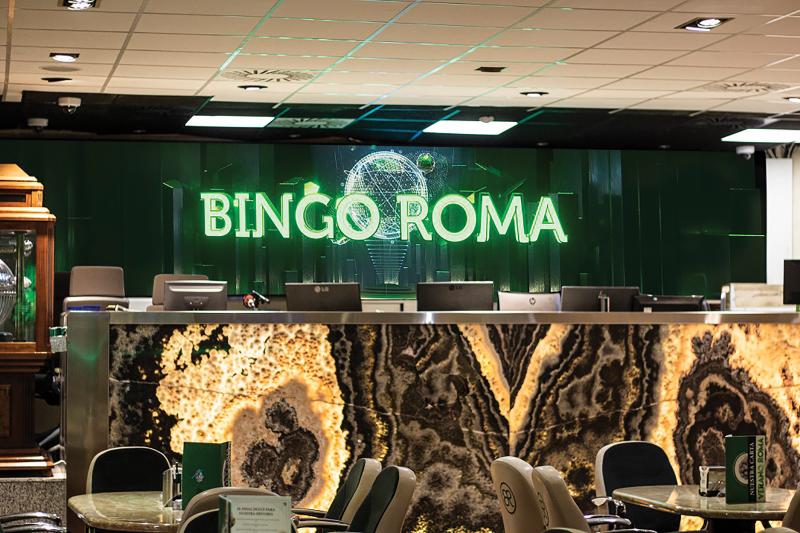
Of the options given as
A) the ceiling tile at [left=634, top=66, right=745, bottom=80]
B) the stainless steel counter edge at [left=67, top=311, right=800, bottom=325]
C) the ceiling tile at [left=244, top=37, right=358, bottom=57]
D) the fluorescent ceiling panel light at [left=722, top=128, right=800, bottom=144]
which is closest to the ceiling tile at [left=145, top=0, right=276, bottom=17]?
the ceiling tile at [left=244, top=37, right=358, bottom=57]

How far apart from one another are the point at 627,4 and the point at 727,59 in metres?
2.15

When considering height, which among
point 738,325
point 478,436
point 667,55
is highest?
point 667,55

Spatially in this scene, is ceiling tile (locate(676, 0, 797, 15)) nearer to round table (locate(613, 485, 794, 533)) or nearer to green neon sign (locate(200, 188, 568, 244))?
round table (locate(613, 485, 794, 533))

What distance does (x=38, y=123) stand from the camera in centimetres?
1184

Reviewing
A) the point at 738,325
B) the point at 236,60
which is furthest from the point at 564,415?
the point at 236,60

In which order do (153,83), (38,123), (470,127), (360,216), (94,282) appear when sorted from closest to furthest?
A: 1. (153,83)
2. (38,123)
3. (94,282)
4. (470,127)
5. (360,216)

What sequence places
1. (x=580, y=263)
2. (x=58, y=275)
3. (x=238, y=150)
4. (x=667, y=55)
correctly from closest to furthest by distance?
(x=667, y=55) → (x=58, y=275) → (x=238, y=150) → (x=580, y=263)

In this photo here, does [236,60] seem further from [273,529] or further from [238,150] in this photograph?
[273,529]

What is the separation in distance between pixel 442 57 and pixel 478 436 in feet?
11.4

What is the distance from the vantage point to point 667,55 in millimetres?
9312

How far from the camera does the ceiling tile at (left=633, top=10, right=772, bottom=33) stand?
7949 mm

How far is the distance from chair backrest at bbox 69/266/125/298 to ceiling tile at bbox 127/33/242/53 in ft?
12.0

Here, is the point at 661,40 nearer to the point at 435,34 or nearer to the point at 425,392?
the point at 435,34

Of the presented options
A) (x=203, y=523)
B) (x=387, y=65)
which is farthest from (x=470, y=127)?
(x=203, y=523)
